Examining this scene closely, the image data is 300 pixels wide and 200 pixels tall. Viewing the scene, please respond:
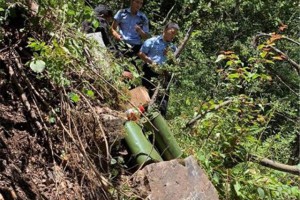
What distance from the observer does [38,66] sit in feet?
9.07

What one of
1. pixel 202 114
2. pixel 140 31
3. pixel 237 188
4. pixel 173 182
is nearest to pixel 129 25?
pixel 140 31

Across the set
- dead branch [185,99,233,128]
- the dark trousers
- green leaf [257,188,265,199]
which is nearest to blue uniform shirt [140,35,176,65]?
the dark trousers

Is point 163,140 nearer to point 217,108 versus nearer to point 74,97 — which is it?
point 217,108

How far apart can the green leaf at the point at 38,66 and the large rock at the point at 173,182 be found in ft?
3.26

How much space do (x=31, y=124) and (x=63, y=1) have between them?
904mm

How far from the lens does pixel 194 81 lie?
9227 mm

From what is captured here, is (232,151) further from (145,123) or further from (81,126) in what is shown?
(81,126)

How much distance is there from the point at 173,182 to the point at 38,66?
4.08 feet

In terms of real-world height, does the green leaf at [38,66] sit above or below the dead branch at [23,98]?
above

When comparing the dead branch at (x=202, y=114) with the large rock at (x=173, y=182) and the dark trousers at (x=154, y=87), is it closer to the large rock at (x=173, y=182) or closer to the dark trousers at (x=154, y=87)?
the dark trousers at (x=154, y=87)

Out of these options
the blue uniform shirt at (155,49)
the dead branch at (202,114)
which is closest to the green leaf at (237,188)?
the dead branch at (202,114)

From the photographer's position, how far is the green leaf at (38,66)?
2754 millimetres

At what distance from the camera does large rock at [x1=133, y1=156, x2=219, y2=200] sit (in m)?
3.19

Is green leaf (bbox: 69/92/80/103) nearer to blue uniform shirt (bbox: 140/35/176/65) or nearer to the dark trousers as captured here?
the dark trousers
